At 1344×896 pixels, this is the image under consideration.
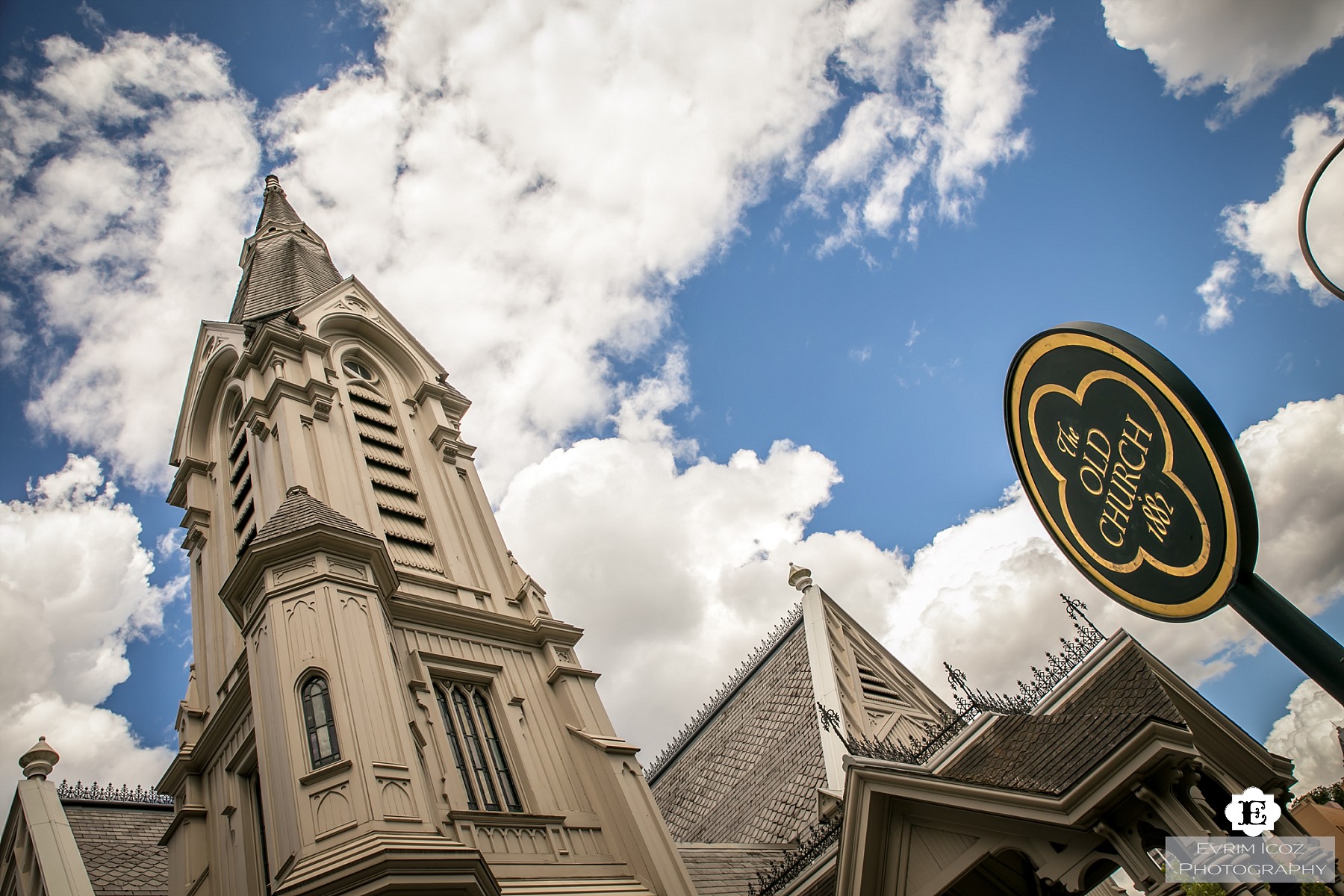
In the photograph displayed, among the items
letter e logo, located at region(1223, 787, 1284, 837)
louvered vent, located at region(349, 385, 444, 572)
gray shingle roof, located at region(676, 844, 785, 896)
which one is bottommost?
letter e logo, located at region(1223, 787, 1284, 837)

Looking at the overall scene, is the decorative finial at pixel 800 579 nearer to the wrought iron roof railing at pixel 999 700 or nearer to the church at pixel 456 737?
the church at pixel 456 737

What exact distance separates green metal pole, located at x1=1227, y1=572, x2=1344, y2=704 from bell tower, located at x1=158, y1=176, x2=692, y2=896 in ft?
31.2

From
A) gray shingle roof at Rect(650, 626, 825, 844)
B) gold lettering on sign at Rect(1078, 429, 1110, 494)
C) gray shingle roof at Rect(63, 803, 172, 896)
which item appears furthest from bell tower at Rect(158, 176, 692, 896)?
gold lettering on sign at Rect(1078, 429, 1110, 494)

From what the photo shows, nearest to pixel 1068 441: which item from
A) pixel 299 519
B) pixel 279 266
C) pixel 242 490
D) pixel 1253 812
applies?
pixel 1253 812

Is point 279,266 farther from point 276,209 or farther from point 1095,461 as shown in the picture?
point 1095,461

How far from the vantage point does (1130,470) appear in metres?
8.20

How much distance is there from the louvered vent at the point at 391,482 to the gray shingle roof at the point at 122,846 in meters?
8.40

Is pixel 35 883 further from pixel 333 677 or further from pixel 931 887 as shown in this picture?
pixel 931 887

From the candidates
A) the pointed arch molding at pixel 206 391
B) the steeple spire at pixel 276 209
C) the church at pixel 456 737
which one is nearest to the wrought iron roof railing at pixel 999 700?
the church at pixel 456 737

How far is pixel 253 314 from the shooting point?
85.2 feet

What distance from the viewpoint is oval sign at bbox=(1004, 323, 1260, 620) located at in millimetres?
7246

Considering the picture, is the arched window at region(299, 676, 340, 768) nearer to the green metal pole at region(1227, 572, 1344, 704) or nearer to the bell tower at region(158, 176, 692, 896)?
the bell tower at region(158, 176, 692, 896)

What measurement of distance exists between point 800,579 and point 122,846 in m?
18.6

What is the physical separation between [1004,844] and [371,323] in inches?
860
